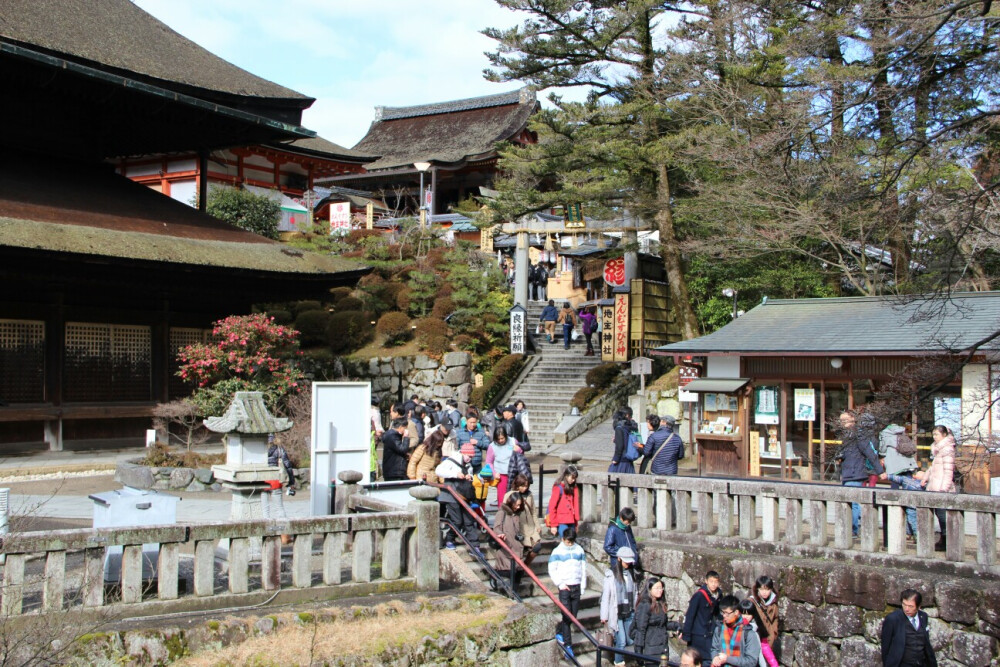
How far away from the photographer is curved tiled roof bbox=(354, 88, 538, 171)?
46.1m

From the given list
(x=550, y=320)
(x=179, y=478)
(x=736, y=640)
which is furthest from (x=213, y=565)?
(x=550, y=320)

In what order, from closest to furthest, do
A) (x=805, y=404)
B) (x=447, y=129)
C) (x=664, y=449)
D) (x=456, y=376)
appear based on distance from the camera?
(x=664, y=449) < (x=805, y=404) < (x=456, y=376) < (x=447, y=129)

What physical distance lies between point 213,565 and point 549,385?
20168 mm

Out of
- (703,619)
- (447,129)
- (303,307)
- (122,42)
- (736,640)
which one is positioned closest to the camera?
(736,640)

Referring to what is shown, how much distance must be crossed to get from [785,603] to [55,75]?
685 inches

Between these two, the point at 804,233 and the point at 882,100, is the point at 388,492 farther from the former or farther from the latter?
the point at 804,233

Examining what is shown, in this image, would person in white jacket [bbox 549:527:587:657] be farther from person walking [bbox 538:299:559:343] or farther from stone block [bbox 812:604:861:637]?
person walking [bbox 538:299:559:343]

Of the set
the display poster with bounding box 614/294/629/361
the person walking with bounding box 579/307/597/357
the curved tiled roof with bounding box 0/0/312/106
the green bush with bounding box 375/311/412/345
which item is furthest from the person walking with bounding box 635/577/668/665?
the green bush with bounding box 375/311/412/345

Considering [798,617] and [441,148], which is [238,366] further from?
[441,148]

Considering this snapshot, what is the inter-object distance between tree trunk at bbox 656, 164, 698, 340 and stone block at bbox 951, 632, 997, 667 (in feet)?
47.7

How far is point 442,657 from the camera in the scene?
26.8 ft

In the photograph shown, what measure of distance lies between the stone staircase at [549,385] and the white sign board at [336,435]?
12265 millimetres

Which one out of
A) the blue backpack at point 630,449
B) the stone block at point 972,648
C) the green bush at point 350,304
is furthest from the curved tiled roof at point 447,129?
the stone block at point 972,648

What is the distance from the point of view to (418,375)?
2875 centimetres
